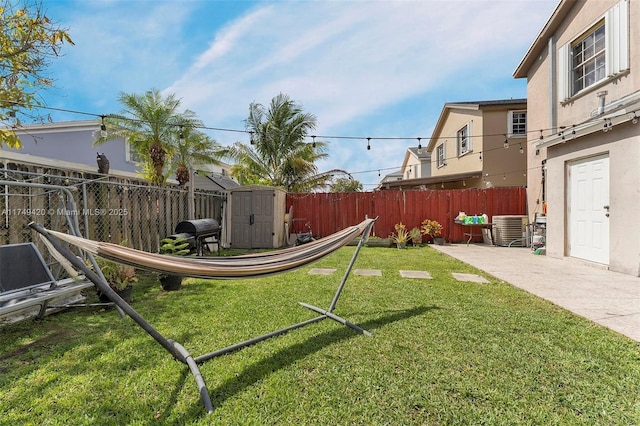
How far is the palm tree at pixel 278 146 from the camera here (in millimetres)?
15062

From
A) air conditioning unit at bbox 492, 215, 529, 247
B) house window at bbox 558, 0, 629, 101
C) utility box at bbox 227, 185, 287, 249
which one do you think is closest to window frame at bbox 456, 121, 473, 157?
air conditioning unit at bbox 492, 215, 529, 247

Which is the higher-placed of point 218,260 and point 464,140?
point 464,140

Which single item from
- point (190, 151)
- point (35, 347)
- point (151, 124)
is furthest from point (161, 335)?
point (190, 151)

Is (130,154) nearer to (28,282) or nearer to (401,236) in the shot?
(401,236)

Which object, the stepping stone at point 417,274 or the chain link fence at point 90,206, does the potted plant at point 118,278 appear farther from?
the stepping stone at point 417,274

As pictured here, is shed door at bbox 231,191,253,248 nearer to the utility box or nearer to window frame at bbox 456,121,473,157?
the utility box

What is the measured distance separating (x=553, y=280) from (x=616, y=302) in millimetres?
1186

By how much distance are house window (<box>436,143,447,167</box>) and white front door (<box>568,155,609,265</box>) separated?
9.61 meters

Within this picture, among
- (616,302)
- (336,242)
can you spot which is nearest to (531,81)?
(616,302)

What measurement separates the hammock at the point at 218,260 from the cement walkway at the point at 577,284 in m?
2.82

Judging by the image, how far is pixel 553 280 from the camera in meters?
4.95

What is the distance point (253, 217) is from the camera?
965cm

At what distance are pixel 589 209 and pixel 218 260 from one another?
24.0ft

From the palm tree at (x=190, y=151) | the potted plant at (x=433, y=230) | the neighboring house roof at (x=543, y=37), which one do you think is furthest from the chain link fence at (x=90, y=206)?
the neighboring house roof at (x=543, y=37)
